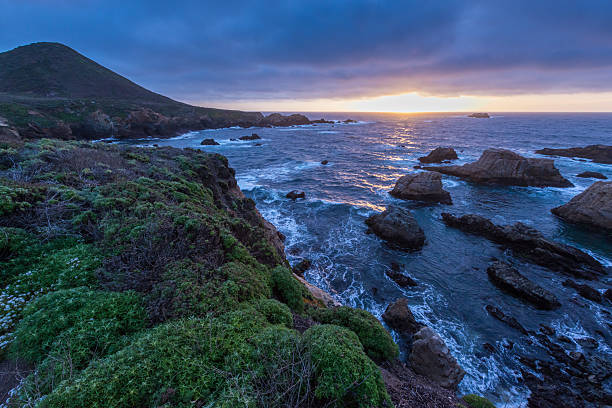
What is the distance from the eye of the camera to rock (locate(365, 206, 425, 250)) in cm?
Result: 2120

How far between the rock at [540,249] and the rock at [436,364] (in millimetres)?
15353

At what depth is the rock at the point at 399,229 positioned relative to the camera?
2120 cm

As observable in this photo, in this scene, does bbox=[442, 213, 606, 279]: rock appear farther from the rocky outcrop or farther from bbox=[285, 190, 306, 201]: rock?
the rocky outcrop

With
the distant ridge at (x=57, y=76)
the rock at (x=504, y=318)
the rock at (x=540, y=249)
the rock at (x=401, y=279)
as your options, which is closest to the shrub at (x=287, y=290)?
the rock at (x=401, y=279)

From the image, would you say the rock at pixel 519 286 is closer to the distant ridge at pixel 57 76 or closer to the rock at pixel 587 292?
the rock at pixel 587 292

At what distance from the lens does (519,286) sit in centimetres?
1552

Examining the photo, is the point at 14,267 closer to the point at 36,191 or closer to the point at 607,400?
the point at 36,191

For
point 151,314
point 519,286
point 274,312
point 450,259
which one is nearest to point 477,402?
point 274,312

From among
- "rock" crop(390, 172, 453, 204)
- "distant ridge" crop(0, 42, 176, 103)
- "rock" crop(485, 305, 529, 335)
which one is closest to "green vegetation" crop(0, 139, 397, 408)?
"rock" crop(485, 305, 529, 335)

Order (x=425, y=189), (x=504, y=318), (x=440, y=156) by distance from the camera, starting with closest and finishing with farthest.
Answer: (x=504, y=318) → (x=425, y=189) → (x=440, y=156)

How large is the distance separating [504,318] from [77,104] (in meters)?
103

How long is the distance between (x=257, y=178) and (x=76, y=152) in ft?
87.6

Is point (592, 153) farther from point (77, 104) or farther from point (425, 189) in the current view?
point (77, 104)

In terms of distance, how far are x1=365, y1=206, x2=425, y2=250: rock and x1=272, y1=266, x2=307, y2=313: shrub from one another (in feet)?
50.3
